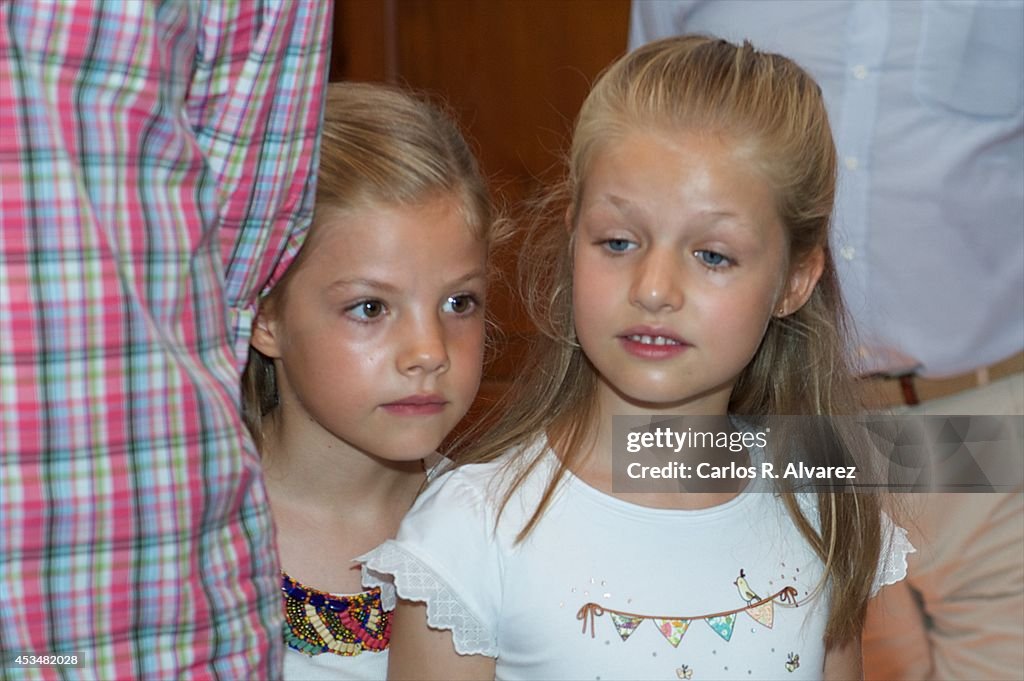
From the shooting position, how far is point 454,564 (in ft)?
3.85

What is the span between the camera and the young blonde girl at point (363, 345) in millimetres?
1228

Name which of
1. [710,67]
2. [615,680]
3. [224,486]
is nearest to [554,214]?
[710,67]

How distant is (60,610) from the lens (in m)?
0.80

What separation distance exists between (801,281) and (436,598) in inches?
18.4

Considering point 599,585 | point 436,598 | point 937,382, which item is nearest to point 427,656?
point 436,598

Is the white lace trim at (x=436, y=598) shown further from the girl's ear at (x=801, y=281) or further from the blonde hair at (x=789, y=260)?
the girl's ear at (x=801, y=281)

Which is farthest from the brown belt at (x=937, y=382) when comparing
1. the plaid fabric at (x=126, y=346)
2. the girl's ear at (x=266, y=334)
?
the plaid fabric at (x=126, y=346)

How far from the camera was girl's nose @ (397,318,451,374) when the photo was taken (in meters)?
1.21

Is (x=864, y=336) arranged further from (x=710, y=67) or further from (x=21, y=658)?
(x=21, y=658)

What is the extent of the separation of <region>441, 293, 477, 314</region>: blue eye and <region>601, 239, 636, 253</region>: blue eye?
0.61ft

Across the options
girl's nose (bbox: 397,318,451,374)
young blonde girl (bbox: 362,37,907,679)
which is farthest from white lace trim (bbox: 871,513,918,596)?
girl's nose (bbox: 397,318,451,374)

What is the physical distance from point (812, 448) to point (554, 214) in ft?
1.19

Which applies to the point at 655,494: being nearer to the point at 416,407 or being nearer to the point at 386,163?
the point at 416,407

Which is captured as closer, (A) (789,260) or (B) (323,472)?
(A) (789,260)
